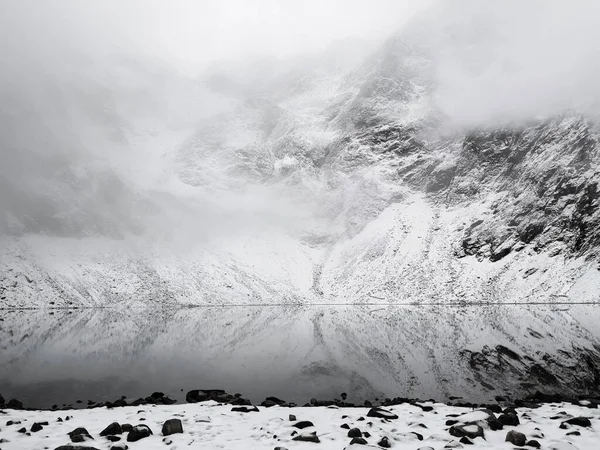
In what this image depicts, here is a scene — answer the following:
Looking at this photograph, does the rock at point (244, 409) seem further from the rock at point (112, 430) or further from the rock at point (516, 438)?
the rock at point (516, 438)

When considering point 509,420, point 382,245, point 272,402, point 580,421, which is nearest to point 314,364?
point 272,402

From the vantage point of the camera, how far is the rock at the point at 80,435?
12.7m

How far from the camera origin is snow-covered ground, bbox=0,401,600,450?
12359mm

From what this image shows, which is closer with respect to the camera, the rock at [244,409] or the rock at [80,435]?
the rock at [80,435]

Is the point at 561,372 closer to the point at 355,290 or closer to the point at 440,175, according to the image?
the point at 355,290

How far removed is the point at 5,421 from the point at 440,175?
667 ft

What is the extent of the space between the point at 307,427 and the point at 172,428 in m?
4.92

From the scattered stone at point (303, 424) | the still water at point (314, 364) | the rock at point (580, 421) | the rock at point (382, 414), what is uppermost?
the rock at point (580, 421)

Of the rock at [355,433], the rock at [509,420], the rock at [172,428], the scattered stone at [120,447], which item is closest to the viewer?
the scattered stone at [120,447]

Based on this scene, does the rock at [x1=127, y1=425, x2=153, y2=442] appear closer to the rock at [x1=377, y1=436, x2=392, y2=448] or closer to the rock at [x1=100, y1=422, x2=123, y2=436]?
the rock at [x1=100, y1=422, x2=123, y2=436]

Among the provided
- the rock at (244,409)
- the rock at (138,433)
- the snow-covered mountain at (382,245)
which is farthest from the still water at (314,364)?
the snow-covered mountain at (382,245)

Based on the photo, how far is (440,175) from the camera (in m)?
198

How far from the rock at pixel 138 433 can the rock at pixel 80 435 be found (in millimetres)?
1232

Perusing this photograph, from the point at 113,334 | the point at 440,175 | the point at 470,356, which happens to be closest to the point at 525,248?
the point at 440,175
